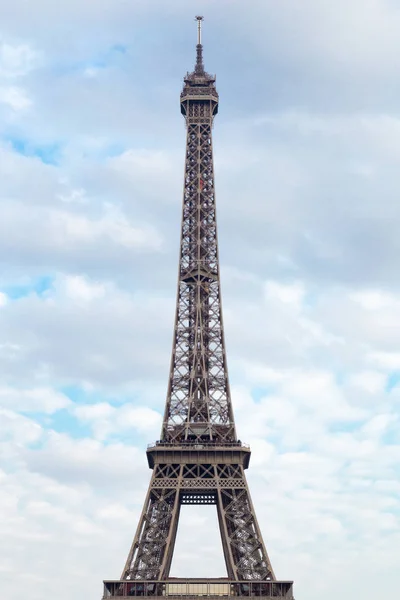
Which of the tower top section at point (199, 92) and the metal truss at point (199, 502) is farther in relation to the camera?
the tower top section at point (199, 92)

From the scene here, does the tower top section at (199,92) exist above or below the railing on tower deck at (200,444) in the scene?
above

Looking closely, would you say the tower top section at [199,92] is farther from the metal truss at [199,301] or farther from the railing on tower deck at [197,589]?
the railing on tower deck at [197,589]

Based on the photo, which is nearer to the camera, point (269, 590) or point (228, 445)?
point (269, 590)

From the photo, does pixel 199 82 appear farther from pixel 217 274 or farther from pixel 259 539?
Answer: pixel 259 539

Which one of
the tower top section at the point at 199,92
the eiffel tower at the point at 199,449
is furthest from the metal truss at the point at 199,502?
the tower top section at the point at 199,92

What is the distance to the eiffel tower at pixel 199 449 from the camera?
146 metres

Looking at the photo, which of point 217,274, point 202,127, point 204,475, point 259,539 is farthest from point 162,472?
point 202,127

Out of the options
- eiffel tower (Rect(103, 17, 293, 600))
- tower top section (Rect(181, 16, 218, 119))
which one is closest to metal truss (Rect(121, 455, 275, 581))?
eiffel tower (Rect(103, 17, 293, 600))

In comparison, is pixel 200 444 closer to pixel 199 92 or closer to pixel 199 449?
pixel 199 449

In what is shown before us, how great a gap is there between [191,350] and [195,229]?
18.9 meters

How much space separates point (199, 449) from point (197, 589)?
62.5 ft

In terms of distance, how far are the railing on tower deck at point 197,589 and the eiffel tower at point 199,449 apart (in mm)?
122

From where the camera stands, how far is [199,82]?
7170 inches

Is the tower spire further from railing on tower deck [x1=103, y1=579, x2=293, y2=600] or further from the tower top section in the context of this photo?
railing on tower deck [x1=103, y1=579, x2=293, y2=600]
